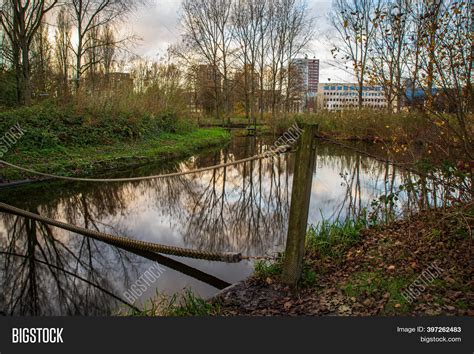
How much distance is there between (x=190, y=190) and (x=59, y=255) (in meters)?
5.22

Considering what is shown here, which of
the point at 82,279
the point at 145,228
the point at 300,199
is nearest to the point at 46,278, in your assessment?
the point at 82,279

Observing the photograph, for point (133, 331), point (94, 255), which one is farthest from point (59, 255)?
point (133, 331)

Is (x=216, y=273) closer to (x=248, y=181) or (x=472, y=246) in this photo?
(x=472, y=246)

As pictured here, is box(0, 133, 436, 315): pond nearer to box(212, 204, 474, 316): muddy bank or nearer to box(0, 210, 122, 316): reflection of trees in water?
box(0, 210, 122, 316): reflection of trees in water

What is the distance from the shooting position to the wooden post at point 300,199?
149 inches

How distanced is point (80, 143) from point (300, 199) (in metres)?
11.5

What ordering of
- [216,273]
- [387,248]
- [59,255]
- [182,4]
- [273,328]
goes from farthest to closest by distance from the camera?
[182,4] → [59,255] → [216,273] → [387,248] → [273,328]

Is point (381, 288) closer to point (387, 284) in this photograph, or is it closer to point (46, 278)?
point (387, 284)

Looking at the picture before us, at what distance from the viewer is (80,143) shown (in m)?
13.2

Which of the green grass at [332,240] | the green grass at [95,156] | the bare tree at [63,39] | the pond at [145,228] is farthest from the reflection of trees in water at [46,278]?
the bare tree at [63,39]

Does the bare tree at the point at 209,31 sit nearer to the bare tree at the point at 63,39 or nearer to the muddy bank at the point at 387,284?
the bare tree at the point at 63,39

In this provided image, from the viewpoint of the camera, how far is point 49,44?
2259 centimetres

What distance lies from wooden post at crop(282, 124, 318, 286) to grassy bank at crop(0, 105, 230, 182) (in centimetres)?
845

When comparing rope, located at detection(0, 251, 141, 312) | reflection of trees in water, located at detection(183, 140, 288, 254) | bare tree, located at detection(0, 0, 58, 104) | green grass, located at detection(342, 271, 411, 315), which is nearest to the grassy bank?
bare tree, located at detection(0, 0, 58, 104)
